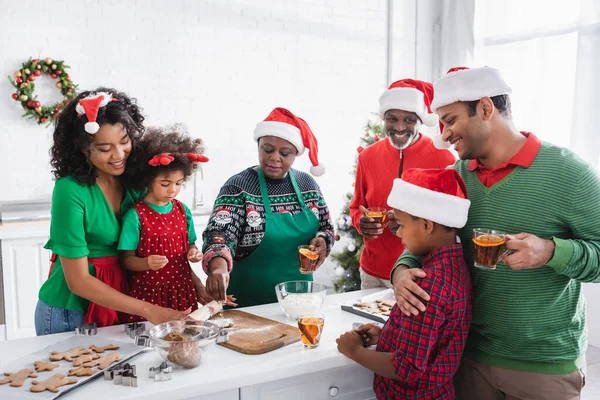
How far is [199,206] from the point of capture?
212 inches

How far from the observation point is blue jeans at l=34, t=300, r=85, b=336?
2037mm

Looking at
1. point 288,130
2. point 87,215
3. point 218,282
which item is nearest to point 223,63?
point 288,130

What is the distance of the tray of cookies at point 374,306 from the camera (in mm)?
2054

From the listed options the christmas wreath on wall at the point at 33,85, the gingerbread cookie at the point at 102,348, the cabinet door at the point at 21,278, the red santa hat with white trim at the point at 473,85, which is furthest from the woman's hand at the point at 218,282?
the christmas wreath on wall at the point at 33,85

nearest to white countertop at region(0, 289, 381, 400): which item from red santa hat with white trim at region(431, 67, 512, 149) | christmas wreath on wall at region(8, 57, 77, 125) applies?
red santa hat with white trim at region(431, 67, 512, 149)

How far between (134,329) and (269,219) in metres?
0.78

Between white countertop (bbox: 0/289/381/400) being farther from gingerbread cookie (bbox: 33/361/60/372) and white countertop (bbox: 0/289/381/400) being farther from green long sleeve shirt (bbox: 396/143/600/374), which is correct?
green long sleeve shirt (bbox: 396/143/600/374)

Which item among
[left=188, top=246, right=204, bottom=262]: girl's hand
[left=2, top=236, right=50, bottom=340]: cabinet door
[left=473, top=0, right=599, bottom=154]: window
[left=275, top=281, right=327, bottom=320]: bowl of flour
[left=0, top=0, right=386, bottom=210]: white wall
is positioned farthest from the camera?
[left=0, top=0, right=386, bottom=210]: white wall

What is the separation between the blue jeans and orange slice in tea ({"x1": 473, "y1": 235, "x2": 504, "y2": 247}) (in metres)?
1.49

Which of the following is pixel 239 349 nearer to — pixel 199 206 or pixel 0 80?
pixel 199 206

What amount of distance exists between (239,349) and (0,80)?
4.19 metres

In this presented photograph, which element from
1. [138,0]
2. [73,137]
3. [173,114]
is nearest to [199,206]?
[173,114]

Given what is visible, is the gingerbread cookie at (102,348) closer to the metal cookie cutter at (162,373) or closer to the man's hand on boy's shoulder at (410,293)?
the metal cookie cutter at (162,373)

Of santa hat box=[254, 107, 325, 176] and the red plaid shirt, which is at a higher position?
santa hat box=[254, 107, 325, 176]
